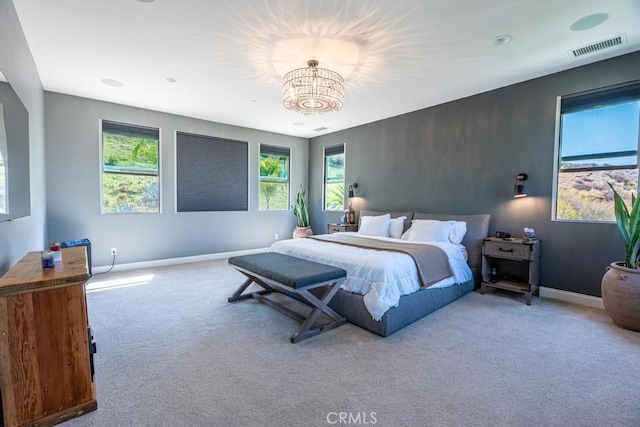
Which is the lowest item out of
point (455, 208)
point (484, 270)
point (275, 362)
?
point (275, 362)

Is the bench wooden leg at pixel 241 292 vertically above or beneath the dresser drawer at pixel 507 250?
beneath

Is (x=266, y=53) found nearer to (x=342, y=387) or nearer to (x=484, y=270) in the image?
(x=342, y=387)

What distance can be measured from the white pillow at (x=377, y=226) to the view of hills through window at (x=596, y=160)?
2.22m

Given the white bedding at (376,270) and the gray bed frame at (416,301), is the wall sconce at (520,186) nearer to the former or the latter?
the gray bed frame at (416,301)

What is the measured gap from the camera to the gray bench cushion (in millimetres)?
2482

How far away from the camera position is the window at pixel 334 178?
6.51 meters

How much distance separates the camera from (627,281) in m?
2.68

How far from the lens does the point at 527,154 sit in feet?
12.4

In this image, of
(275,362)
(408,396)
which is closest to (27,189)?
(275,362)

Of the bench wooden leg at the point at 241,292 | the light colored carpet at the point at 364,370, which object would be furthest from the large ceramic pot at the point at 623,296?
the bench wooden leg at the point at 241,292

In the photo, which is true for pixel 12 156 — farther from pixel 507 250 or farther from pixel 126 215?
pixel 507 250

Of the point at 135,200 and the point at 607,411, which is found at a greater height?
the point at 135,200

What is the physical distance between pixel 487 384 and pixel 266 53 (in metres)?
3.40

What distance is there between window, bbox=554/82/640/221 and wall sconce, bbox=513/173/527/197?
34 cm
